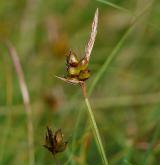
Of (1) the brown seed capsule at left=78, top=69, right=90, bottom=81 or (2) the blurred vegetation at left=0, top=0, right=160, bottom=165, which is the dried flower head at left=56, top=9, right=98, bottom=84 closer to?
(1) the brown seed capsule at left=78, top=69, right=90, bottom=81

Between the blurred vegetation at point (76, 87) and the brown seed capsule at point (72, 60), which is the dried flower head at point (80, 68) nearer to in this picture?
the brown seed capsule at point (72, 60)

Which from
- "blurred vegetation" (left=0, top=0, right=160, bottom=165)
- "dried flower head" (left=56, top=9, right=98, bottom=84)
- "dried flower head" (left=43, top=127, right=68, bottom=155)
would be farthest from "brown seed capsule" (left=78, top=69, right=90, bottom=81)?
"blurred vegetation" (left=0, top=0, right=160, bottom=165)

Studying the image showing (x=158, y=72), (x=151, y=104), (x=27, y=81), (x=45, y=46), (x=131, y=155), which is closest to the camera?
(x=131, y=155)

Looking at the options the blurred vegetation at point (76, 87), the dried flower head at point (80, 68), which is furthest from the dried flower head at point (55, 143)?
the blurred vegetation at point (76, 87)

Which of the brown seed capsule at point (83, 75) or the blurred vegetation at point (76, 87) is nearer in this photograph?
the brown seed capsule at point (83, 75)

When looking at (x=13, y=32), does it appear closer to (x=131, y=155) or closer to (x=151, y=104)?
(x=151, y=104)

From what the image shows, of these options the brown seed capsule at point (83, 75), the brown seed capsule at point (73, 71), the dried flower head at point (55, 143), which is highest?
the brown seed capsule at point (73, 71)

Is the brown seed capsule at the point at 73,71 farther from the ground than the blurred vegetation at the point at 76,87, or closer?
closer

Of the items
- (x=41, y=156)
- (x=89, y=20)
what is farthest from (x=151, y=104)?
(x=89, y=20)
